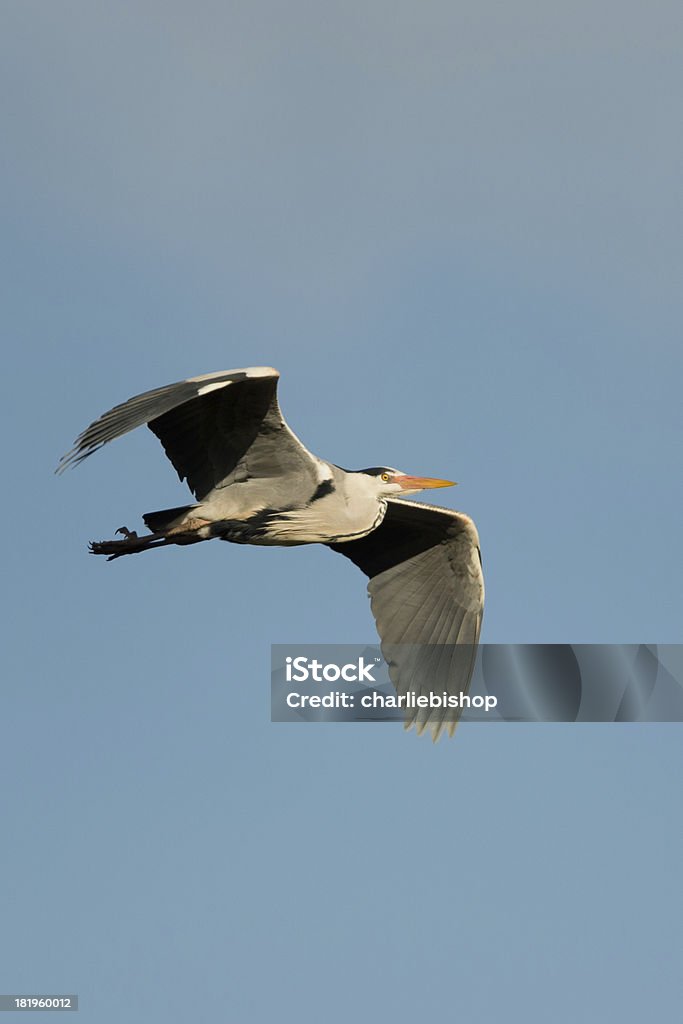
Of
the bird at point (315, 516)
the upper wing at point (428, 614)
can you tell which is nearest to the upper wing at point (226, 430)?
the bird at point (315, 516)

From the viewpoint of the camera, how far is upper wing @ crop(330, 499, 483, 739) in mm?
15117

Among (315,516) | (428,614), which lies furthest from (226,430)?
(428,614)

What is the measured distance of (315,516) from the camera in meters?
13.6

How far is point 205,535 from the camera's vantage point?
13.4 metres

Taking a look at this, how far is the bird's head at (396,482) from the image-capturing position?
14.0 meters

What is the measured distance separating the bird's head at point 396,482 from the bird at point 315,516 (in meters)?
0.01

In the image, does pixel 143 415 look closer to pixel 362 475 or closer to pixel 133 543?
pixel 133 543

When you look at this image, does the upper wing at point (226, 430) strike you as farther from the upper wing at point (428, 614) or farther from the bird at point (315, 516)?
the upper wing at point (428, 614)

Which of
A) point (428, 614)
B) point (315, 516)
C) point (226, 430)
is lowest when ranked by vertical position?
point (428, 614)

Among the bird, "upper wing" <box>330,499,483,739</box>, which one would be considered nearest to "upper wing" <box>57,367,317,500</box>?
the bird

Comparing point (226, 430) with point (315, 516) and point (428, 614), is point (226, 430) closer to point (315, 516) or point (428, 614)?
point (315, 516)

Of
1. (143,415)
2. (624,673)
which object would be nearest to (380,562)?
(624,673)

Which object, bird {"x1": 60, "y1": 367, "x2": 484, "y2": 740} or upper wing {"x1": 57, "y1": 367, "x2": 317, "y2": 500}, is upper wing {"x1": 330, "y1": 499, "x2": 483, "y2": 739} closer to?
bird {"x1": 60, "y1": 367, "x2": 484, "y2": 740}

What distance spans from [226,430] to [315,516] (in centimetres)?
113
